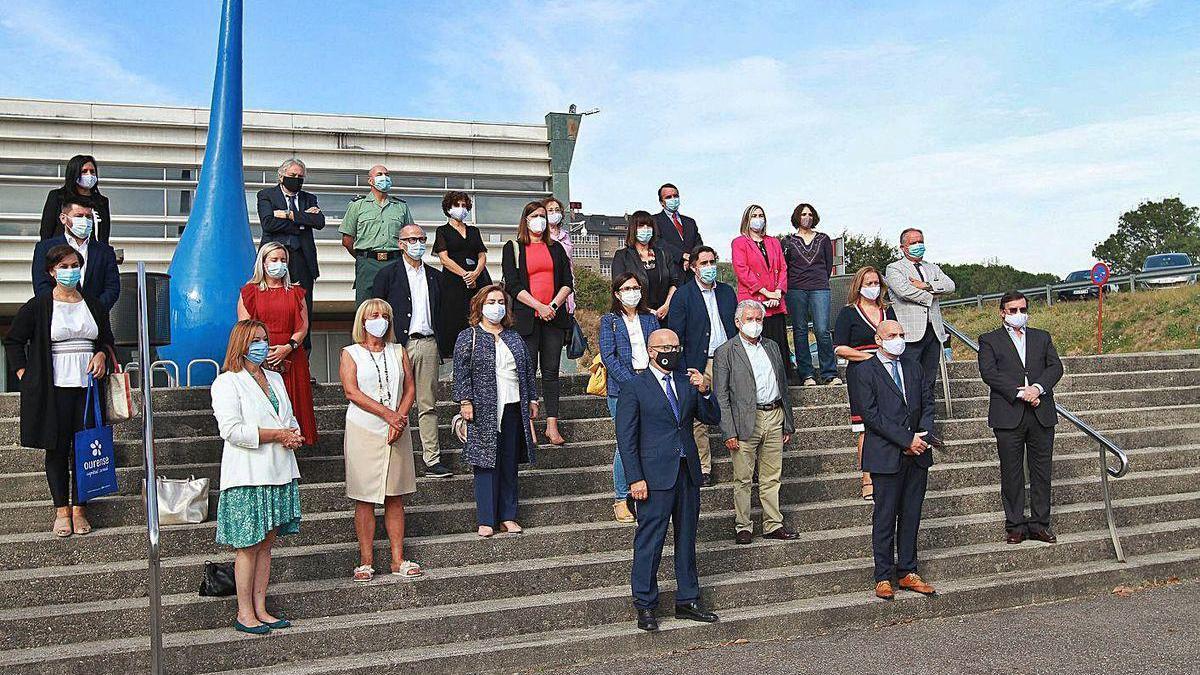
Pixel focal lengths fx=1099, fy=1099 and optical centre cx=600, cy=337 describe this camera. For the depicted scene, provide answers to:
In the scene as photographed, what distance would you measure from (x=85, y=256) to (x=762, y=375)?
16.0ft

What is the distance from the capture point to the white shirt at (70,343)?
702 centimetres

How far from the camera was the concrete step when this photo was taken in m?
6.30

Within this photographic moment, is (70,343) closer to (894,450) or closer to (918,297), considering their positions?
(894,450)

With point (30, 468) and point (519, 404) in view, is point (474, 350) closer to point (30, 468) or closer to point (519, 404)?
point (519, 404)

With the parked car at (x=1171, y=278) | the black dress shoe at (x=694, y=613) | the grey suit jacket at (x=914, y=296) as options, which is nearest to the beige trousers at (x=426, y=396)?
the black dress shoe at (x=694, y=613)

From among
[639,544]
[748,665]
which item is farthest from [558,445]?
[748,665]

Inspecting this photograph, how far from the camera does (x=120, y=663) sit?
6.11m

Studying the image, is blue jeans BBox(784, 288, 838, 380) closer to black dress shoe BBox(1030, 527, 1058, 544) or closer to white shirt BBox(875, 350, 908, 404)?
black dress shoe BBox(1030, 527, 1058, 544)

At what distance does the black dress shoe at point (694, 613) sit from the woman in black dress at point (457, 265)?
2.95 metres

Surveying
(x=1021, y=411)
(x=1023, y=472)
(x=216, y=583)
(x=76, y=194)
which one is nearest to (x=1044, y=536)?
(x=1023, y=472)

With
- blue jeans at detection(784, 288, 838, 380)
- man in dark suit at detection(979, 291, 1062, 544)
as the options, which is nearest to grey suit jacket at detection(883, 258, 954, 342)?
blue jeans at detection(784, 288, 838, 380)

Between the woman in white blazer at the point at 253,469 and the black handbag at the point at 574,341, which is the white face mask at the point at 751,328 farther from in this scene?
the woman in white blazer at the point at 253,469

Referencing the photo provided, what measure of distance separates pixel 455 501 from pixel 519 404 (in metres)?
0.93

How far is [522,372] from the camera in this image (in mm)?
8023
